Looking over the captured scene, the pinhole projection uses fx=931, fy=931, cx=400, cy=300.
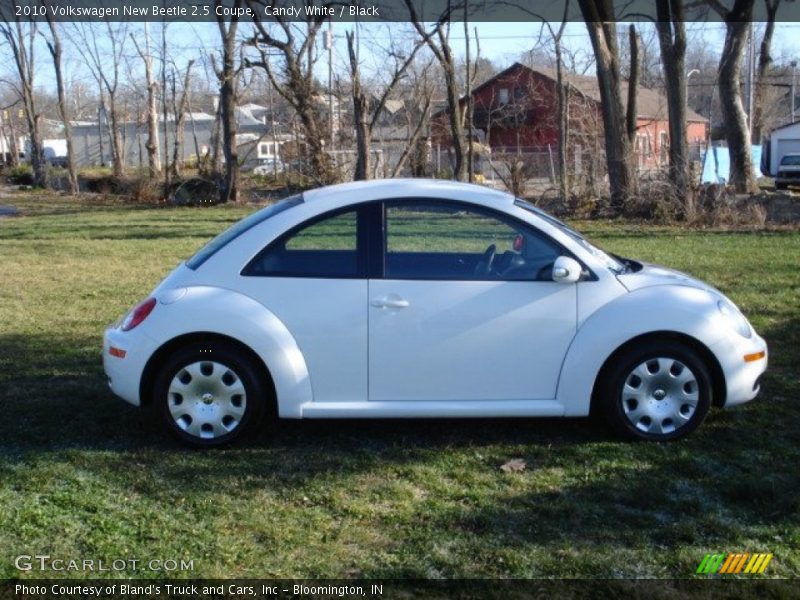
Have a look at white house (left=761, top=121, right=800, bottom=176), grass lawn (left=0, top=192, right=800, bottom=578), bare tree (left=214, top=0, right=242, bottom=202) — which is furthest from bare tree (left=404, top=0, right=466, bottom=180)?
white house (left=761, top=121, right=800, bottom=176)

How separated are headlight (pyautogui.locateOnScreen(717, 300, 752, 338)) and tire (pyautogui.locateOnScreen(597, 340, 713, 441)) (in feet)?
1.03

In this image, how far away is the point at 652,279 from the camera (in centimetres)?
576

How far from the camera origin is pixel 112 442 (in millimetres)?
5797

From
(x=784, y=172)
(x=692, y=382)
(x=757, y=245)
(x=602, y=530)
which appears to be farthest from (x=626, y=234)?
(x=784, y=172)

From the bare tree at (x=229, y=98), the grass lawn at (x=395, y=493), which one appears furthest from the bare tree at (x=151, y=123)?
the grass lawn at (x=395, y=493)

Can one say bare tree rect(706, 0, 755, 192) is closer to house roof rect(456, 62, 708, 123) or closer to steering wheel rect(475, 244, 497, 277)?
house roof rect(456, 62, 708, 123)

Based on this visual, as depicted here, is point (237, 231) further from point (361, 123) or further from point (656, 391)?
point (361, 123)

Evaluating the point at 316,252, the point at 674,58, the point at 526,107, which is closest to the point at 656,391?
the point at 316,252

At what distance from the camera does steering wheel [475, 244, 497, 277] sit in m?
5.66

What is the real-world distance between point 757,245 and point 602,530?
12267 mm

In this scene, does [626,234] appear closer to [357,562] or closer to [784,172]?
[357,562]

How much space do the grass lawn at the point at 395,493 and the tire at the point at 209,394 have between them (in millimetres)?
152

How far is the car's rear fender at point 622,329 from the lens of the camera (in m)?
5.53

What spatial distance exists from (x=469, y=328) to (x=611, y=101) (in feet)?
61.4
